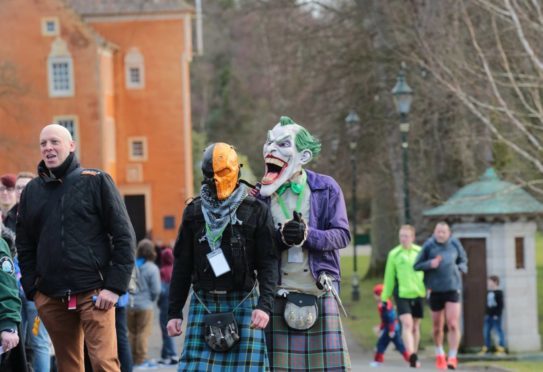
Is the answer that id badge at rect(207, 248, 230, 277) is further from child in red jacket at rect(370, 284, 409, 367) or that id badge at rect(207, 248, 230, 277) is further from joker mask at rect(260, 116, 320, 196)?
child in red jacket at rect(370, 284, 409, 367)

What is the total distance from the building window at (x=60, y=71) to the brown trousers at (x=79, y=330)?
4642cm

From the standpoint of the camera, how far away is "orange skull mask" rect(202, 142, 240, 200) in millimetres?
7840

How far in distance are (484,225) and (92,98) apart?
35.1 metres

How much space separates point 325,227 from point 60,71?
156ft

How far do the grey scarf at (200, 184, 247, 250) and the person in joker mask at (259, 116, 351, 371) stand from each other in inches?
16.4

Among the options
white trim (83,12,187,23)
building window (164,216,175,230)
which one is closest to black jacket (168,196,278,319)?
building window (164,216,175,230)

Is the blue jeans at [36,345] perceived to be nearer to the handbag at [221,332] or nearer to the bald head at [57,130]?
the bald head at [57,130]

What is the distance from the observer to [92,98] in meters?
54.5

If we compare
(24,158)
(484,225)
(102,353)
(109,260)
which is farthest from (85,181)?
(24,158)

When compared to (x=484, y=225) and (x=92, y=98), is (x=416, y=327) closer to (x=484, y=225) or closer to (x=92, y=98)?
(x=484, y=225)

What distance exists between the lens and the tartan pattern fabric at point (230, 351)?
7.69 meters

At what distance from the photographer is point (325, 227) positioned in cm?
848

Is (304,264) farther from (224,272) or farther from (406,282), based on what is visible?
(406,282)

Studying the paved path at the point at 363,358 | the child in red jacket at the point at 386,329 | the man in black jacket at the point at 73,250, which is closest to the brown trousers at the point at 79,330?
the man in black jacket at the point at 73,250
